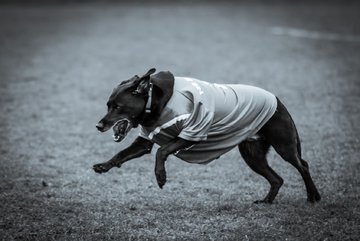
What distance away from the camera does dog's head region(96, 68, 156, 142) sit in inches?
216

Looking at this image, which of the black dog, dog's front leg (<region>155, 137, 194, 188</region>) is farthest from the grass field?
A: the black dog

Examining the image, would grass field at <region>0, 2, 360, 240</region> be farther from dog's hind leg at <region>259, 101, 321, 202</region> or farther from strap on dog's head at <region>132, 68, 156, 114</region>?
strap on dog's head at <region>132, 68, 156, 114</region>

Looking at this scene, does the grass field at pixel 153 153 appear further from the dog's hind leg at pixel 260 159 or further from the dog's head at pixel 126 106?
the dog's head at pixel 126 106

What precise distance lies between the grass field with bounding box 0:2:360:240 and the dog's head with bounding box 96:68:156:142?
0.91 m

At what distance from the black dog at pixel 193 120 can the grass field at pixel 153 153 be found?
0.59 m

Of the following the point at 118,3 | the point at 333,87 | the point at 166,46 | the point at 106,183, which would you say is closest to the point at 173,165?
the point at 106,183

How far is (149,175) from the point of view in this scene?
24.5 ft

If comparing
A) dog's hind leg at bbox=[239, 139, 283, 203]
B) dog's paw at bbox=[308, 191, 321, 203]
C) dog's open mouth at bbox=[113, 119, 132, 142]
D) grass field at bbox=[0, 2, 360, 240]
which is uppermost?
dog's open mouth at bbox=[113, 119, 132, 142]

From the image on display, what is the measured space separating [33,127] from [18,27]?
11.9 meters

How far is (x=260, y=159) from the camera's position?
625 cm

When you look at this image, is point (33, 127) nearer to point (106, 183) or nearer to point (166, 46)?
point (106, 183)

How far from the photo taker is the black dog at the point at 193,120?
18.0 ft

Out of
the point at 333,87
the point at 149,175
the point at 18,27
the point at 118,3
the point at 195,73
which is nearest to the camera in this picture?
the point at 149,175

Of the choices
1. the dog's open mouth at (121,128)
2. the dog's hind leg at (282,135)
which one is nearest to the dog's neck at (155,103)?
the dog's open mouth at (121,128)
